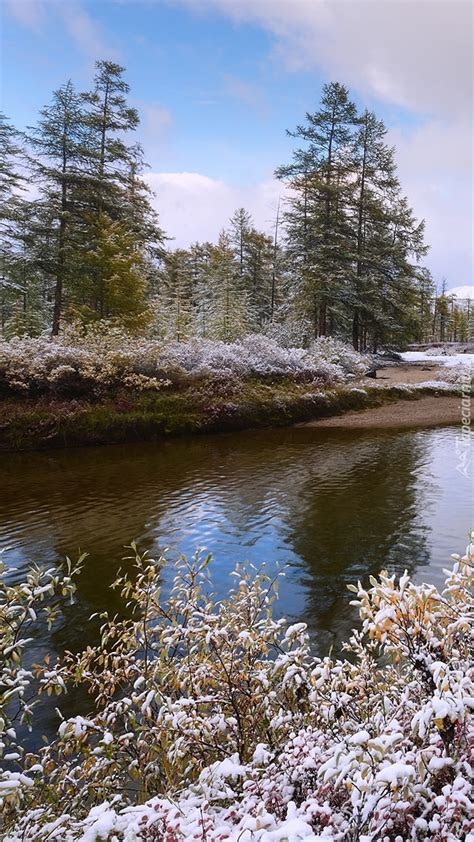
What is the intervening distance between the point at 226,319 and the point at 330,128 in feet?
46.5

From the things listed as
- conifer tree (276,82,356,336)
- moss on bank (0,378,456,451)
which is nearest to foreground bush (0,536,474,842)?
moss on bank (0,378,456,451)

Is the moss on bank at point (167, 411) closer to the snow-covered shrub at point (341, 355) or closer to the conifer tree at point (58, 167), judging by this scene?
the snow-covered shrub at point (341, 355)

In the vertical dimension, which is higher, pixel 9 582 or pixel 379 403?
pixel 379 403

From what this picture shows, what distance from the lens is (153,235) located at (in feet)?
86.4

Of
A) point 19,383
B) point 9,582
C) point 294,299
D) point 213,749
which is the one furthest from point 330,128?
point 213,749

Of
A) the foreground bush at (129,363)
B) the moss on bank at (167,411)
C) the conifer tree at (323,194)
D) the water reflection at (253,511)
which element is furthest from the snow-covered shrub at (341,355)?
the water reflection at (253,511)

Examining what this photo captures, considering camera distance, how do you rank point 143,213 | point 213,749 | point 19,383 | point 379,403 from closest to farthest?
point 213,749 < point 19,383 < point 379,403 < point 143,213

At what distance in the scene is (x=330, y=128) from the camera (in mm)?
28828

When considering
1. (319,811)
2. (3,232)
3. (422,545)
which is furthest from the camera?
(3,232)

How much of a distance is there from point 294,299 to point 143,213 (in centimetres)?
1042

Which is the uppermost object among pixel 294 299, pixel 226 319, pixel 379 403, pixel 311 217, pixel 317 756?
pixel 311 217

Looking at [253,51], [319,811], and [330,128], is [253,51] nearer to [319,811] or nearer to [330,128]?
[319,811]

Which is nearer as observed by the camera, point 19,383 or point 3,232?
point 19,383

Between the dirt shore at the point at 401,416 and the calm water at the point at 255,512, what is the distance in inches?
140
